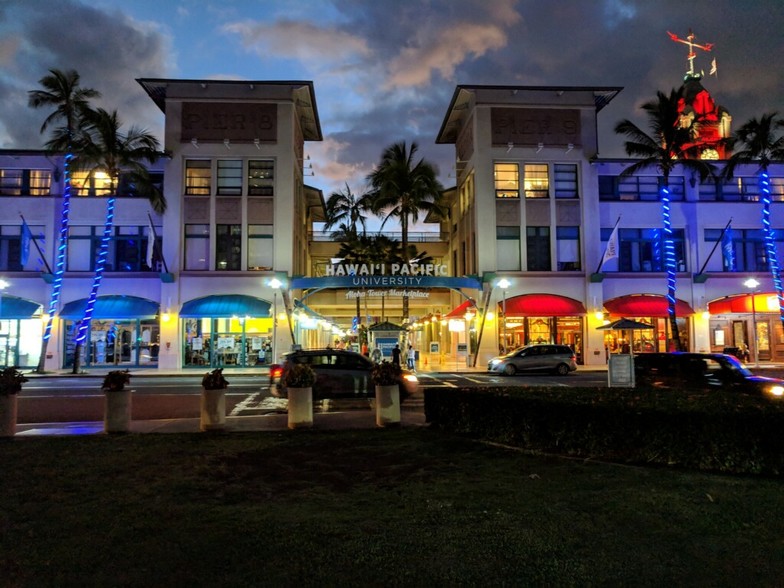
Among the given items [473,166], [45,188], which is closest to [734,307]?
[473,166]

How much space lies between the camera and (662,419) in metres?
8.40

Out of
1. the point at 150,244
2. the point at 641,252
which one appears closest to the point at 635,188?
the point at 641,252

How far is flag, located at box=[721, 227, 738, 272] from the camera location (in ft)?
121

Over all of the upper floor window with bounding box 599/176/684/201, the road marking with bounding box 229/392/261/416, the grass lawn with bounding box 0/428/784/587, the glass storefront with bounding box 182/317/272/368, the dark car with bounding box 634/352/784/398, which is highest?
the upper floor window with bounding box 599/176/684/201

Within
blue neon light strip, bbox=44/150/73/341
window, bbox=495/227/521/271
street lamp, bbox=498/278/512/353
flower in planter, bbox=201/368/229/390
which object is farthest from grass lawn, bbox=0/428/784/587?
window, bbox=495/227/521/271

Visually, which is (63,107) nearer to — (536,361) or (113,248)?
(113,248)

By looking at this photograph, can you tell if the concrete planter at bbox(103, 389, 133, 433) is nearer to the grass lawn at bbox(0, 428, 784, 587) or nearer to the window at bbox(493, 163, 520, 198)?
the grass lawn at bbox(0, 428, 784, 587)

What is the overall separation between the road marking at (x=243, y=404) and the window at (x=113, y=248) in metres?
19.7

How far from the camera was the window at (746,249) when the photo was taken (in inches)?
1506

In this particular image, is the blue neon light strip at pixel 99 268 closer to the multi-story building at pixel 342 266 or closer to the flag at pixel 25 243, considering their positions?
the multi-story building at pixel 342 266

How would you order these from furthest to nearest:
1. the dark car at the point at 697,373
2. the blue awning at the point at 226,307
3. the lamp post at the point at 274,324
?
the lamp post at the point at 274,324 → the blue awning at the point at 226,307 → the dark car at the point at 697,373

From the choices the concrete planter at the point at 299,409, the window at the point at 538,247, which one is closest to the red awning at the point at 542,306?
the window at the point at 538,247

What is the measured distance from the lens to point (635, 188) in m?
39.0

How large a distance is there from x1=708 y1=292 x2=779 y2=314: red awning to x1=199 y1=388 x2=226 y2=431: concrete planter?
33971mm
